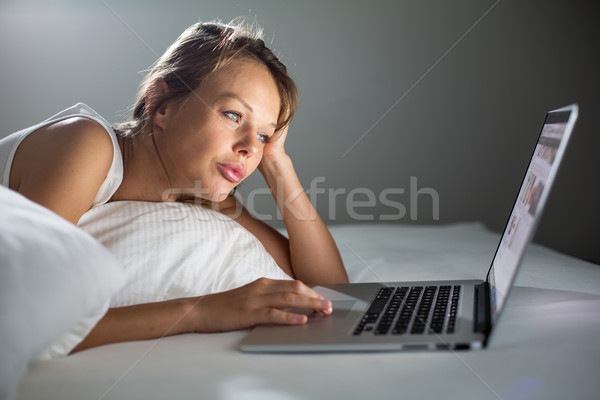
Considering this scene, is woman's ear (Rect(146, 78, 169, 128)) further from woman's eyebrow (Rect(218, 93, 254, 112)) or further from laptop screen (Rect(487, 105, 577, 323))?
laptop screen (Rect(487, 105, 577, 323))

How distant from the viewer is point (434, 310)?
0.77 metres

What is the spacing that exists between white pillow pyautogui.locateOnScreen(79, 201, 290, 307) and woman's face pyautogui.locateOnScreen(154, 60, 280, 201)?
0.09 m

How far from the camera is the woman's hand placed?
760 millimetres

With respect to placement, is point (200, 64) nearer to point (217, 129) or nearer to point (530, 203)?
point (217, 129)

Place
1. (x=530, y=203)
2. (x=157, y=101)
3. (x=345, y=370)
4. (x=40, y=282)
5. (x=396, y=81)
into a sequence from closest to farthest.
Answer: (x=40, y=282)
(x=345, y=370)
(x=530, y=203)
(x=157, y=101)
(x=396, y=81)

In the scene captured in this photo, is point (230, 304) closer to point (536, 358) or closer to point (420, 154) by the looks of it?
point (536, 358)

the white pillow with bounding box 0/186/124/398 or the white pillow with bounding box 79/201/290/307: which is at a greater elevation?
the white pillow with bounding box 0/186/124/398

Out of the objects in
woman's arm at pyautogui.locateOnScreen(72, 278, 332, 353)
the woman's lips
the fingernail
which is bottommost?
woman's arm at pyautogui.locateOnScreen(72, 278, 332, 353)

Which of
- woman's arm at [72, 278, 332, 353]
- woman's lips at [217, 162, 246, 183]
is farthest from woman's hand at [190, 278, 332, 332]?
woman's lips at [217, 162, 246, 183]

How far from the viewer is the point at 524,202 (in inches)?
32.9

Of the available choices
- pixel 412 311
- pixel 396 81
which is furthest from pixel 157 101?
pixel 396 81

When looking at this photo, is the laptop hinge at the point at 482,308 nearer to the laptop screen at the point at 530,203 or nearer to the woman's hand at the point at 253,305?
the laptop screen at the point at 530,203

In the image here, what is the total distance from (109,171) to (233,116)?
0.87 feet

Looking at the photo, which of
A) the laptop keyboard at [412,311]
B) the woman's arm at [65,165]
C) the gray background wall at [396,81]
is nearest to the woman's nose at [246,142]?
the woman's arm at [65,165]
